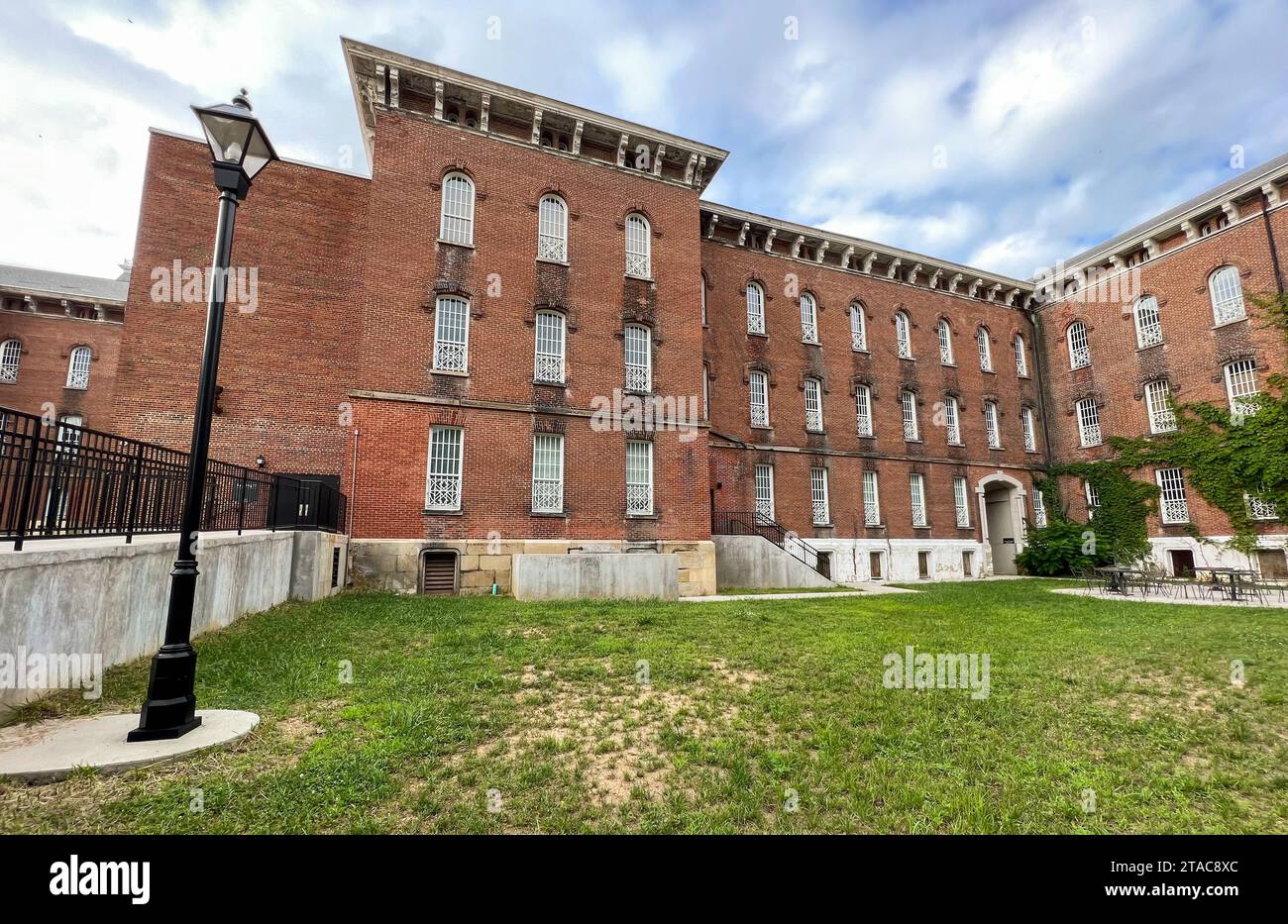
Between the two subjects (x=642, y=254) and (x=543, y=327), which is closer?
(x=543, y=327)

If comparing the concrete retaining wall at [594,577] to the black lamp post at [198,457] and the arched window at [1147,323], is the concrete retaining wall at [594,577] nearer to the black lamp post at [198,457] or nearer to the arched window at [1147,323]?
the black lamp post at [198,457]

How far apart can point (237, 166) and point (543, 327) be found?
11898 mm

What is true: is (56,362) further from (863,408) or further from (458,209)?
(863,408)

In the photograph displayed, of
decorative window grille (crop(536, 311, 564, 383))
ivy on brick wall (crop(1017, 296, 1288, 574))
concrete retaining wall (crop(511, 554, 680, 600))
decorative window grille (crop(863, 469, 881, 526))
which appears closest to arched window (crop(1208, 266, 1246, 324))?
ivy on brick wall (crop(1017, 296, 1288, 574))

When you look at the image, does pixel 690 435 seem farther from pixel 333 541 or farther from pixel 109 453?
pixel 109 453

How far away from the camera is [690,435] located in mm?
17469

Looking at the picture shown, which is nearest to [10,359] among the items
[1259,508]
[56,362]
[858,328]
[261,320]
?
[56,362]

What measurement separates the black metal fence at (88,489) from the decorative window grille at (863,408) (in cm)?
2255

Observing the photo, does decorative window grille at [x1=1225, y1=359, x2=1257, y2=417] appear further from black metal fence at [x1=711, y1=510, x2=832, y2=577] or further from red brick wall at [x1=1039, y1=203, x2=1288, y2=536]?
black metal fence at [x1=711, y1=510, x2=832, y2=577]

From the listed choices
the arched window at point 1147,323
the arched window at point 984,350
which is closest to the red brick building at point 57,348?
the arched window at point 984,350

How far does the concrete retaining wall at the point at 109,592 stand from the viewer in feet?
14.4

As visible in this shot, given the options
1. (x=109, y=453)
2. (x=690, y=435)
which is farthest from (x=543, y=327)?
(x=109, y=453)

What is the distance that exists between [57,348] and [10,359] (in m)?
1.99

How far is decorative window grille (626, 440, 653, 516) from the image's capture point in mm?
16672
